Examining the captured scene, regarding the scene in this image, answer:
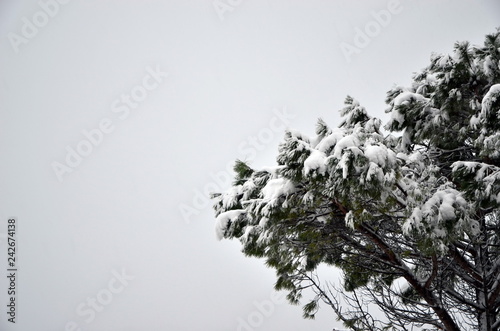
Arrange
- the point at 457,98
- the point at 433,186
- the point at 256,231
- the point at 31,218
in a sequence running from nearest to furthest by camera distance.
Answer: the point at 433,186 < the point at 256,231 < the point at 457,98 < the point at 31,218

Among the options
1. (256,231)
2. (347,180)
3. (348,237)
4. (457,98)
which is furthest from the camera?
(348,237)

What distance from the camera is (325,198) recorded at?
2783mm

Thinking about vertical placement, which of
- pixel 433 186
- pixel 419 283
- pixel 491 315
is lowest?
pixel 491 315

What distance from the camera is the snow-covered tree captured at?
238cm

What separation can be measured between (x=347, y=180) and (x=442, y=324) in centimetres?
249

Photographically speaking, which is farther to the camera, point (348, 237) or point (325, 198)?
point (348, 237)

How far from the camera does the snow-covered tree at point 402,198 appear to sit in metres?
2.38

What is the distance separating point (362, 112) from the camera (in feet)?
14.0

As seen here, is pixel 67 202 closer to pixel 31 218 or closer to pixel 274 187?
pixel 31 218

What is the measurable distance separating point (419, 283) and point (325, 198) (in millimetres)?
1550

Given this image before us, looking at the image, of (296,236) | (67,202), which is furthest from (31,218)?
(296,236)

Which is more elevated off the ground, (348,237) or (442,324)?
(348,237)

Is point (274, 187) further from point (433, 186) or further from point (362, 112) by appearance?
point (362, 112)

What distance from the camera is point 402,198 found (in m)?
2.82
